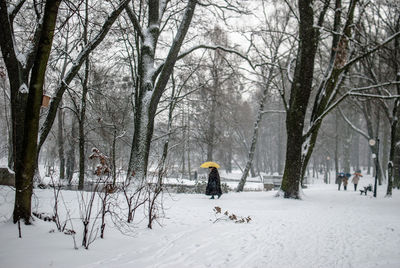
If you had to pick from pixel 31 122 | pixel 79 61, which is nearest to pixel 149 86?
pixel 79 61

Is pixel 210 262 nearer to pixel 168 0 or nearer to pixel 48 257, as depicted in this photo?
pixel 48 257

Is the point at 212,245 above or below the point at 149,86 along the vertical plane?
below

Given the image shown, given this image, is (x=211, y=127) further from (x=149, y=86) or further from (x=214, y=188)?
(x=149, y=86)

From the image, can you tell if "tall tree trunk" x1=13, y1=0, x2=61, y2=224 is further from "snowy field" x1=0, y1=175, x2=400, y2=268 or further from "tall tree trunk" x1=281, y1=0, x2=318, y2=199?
"tall tree trunk" x1=281, y1=0, x2=318, y2=199

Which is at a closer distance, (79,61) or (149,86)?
(79,61)

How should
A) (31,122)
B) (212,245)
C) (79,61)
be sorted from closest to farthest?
(31,122), (212,245), (79,61)

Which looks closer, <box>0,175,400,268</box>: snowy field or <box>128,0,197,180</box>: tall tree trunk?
<box>0,175,400,268</box>: snowy field

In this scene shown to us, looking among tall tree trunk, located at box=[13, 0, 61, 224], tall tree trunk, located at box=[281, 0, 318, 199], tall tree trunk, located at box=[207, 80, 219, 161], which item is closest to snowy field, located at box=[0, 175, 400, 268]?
tall tree trunk, located at box=[13, 0, 61, 224]

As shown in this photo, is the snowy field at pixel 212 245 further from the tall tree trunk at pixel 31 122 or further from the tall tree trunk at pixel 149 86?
the tall tree trunk at pixel 149 86

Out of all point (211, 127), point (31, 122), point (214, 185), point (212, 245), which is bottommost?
point (212, 245)

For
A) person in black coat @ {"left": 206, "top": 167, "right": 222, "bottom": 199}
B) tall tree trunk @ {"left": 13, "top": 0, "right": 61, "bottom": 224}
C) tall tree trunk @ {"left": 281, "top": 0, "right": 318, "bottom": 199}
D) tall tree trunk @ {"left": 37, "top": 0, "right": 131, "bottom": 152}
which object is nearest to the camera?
tall tree trunk @ {"left": 13, "top": 0, "right": 61, "bottom": 224}

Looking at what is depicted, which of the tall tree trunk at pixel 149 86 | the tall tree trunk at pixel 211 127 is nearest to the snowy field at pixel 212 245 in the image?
the tall tree trunk at pixel 149 86

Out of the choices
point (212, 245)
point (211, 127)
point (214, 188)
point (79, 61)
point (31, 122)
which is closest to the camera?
point (31, 122)

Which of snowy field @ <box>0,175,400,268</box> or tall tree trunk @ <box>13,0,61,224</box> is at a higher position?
tall tree trunk @ <box>13,0,61,224</box>
